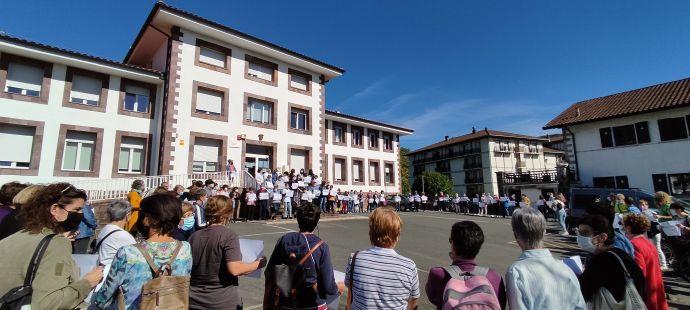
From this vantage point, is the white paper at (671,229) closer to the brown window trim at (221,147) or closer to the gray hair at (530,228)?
the gray hair at (530,228)

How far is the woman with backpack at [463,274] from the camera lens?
2.29 meters

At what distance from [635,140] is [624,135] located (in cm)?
73

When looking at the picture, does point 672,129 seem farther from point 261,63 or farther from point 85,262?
point 85,262

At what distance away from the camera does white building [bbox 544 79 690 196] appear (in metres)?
21.1

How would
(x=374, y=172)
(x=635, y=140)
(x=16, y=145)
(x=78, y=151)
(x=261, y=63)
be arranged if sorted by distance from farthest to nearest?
(x=374, y=172) < (x=635, y=140) < (x=261, y=63) < (x=78, y=151) < (x=16, y=145)

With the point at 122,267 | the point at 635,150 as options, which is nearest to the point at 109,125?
the point at 122,267

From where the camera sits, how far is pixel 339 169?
2823 centimetres

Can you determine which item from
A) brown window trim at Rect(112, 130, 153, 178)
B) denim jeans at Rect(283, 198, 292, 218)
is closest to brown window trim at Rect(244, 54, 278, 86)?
brown window trim at Rect(112, 130, 153, 178)

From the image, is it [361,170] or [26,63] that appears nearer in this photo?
[26,63]

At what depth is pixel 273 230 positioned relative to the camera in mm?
11961

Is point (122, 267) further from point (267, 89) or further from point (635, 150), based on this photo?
point (635, 150)

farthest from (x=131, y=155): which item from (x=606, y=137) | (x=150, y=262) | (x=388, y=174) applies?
(x=606, y=137)

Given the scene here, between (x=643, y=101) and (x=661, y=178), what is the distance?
5.97m

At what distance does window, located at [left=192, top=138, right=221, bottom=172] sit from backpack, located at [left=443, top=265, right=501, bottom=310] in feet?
60.2
